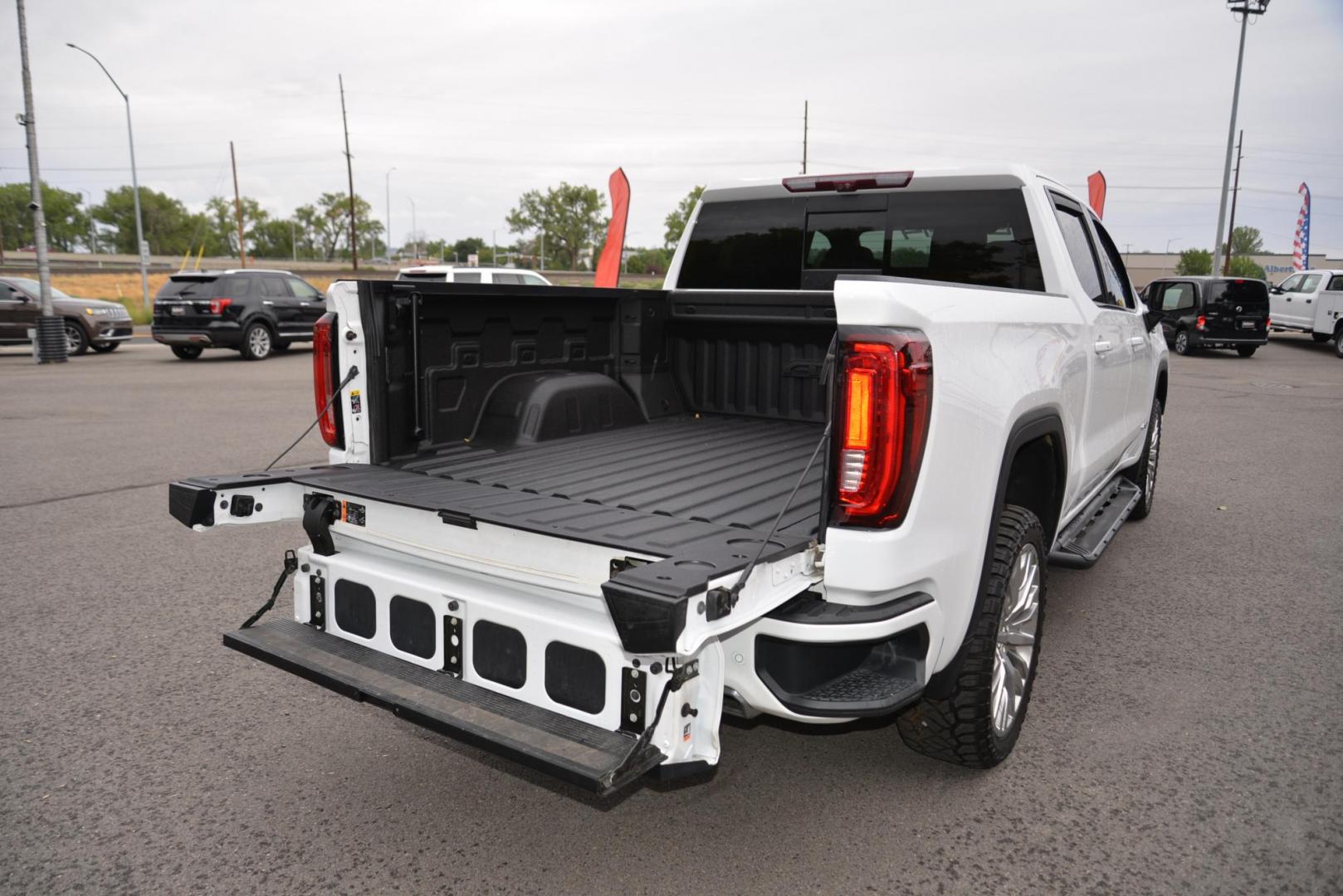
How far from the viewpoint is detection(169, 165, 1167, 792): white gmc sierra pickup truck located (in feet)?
7.64

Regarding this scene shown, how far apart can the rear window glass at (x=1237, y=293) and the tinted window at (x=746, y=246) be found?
20080mm

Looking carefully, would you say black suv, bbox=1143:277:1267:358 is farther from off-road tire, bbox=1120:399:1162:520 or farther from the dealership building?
the dealership building

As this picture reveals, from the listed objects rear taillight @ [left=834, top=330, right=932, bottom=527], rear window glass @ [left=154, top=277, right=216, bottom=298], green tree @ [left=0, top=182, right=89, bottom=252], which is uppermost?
green tree @ [left=0, top=182, right=89, bottom=252]

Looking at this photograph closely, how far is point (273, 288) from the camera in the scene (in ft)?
63.9

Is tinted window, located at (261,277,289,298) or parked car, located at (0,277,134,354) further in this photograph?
tinted window, located at (261,277,289,298)

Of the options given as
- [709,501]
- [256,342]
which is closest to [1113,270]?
[709,501]

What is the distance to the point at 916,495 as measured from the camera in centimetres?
241

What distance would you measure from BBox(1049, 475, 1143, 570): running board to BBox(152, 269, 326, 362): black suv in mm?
15955

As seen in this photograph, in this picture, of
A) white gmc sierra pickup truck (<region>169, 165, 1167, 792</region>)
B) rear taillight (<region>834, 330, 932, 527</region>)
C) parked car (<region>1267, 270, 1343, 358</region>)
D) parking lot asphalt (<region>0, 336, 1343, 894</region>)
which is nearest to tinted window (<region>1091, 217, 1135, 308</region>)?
white gmc sierra pickup truck (<region>169, 165, 1167, 792</region>)

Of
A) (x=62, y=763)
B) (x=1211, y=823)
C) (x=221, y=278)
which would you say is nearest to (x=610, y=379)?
(x=62, y=763)

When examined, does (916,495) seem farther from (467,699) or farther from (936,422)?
(467,699)

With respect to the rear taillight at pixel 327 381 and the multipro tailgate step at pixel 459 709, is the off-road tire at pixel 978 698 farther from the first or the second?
the rear taillight at pixel 327 381

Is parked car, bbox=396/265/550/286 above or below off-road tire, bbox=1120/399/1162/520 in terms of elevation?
above

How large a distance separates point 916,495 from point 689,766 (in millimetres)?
880
